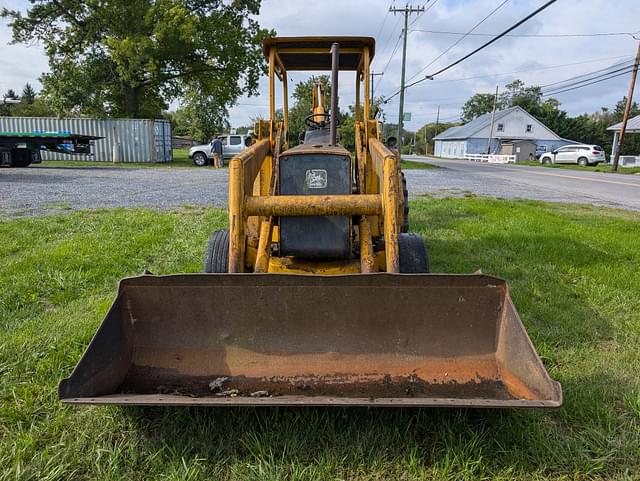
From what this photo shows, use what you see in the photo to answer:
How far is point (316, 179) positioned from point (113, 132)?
24830 mm

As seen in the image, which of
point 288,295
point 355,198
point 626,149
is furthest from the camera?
point 626,149

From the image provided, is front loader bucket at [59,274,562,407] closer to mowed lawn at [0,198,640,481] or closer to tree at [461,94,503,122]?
mowed lawn at [0,198,640,481]

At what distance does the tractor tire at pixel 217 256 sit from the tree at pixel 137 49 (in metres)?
22.3

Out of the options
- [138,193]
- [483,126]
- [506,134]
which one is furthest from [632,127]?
[138,193]

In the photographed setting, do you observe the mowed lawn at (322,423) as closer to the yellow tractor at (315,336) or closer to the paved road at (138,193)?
the yellow tractor at (315,336)

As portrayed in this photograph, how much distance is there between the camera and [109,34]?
82.0ft

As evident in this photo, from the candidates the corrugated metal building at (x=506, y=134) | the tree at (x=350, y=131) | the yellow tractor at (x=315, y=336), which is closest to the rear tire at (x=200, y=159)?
the tree at (x=350, y=131)

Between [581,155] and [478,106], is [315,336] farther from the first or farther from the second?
[478,106]

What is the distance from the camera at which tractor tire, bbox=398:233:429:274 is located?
407cm

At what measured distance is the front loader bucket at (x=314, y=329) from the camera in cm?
268

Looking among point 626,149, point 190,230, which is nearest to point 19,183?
point 190,230

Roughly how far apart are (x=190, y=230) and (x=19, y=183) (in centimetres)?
894

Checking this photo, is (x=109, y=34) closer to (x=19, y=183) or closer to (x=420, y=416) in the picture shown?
(x=19, y=183)

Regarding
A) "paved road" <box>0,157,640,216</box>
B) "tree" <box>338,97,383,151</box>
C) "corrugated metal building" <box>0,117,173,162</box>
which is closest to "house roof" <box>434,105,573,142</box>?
"corrugated metal building" <box>0,117,173,162</box>
